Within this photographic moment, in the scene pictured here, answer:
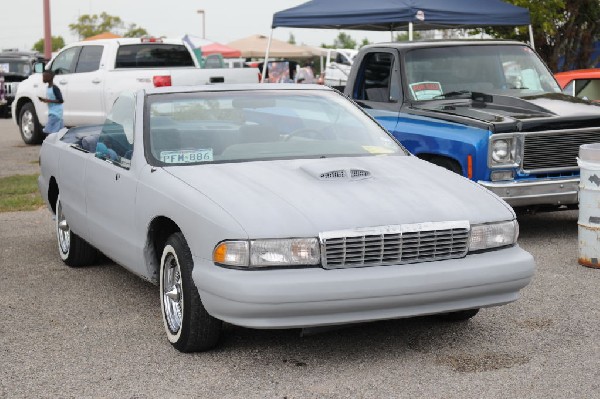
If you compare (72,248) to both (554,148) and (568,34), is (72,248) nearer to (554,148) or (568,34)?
(554,148)

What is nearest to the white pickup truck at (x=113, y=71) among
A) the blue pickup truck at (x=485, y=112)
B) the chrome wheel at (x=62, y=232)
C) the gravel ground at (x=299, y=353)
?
the blue pickup truck at (x=485, y=112)

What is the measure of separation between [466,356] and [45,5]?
2608cm

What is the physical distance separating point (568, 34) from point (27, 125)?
11.7 meters

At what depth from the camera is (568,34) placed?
865 inches

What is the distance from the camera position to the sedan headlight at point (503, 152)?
8305mm

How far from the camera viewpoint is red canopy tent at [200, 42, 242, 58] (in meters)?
39.8

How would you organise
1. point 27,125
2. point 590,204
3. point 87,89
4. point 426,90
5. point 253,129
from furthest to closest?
point 27,125
point 87,89
point 426,90
point 590,204
point 253,129

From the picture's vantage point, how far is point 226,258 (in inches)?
191

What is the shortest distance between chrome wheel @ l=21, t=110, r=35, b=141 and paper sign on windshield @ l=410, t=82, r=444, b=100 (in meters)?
11.9

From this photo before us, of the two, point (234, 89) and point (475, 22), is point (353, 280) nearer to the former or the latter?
point (234, 89)

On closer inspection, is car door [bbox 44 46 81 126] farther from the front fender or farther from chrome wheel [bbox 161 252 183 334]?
chrome wheel [bbox 161 252 183 334]

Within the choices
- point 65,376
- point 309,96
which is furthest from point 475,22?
point 65,376

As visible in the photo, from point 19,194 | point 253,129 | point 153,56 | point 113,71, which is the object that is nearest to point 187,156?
point 253,129

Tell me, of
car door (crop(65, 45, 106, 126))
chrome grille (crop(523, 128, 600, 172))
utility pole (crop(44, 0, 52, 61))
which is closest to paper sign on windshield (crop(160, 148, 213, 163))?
chrome grille (crop(523, 128, 600, 172))
